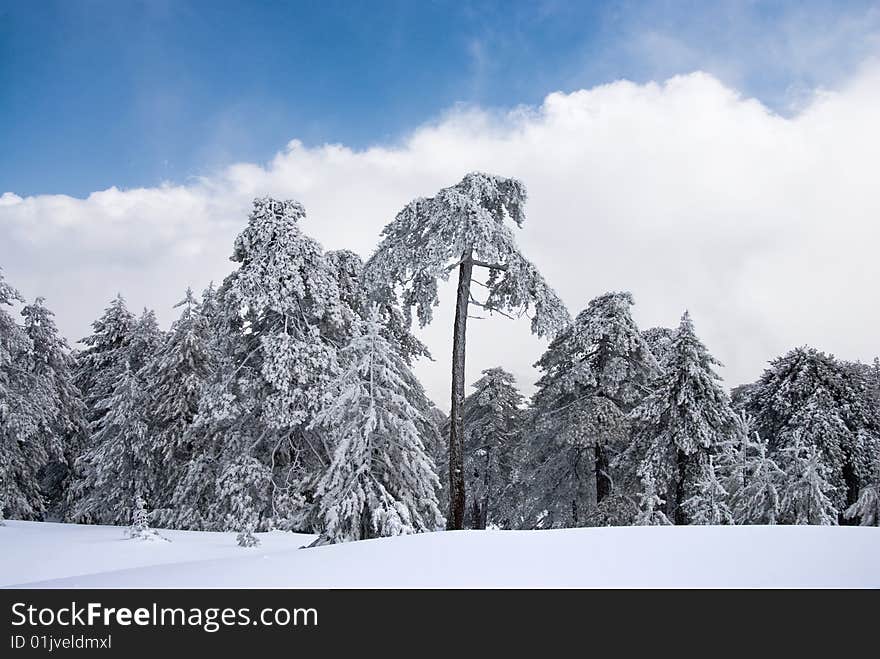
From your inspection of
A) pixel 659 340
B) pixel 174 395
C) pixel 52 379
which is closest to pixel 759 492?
pixel 659 340

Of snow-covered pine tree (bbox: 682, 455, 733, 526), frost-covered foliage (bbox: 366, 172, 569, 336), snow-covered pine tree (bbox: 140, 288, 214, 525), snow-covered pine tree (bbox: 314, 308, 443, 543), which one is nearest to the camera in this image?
snow-covered pine tree (bbox: 314, 308, 443, 543)

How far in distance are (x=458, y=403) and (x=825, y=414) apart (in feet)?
58.9

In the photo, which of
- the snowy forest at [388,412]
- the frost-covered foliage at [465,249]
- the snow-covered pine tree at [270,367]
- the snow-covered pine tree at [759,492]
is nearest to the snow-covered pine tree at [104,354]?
the snowy forest at [388,412]

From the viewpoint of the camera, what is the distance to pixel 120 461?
25.7m

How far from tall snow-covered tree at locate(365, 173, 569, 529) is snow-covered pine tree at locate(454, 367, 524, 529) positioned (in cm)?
1736

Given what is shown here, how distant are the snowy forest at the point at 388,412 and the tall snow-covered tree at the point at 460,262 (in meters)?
0.05

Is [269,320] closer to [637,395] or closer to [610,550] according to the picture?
[637,395]

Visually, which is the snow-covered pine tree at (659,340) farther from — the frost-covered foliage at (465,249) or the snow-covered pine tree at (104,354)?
the snow-covered pine tree at (104,354)

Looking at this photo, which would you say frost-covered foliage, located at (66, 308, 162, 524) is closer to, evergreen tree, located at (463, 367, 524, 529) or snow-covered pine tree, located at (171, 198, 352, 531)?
snow-covered pine tree, located at (171, 198, 352, 531)

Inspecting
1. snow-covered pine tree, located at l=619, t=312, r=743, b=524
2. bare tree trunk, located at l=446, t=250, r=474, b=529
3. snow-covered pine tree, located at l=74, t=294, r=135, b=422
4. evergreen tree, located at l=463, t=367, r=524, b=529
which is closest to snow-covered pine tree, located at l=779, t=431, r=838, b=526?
snow-covered pine tree, located at l=619, t=312, r=743, b=524

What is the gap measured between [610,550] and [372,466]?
7305 millimetres

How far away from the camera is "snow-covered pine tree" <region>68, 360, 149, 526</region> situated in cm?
2550

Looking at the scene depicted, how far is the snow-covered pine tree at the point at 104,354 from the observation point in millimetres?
30797

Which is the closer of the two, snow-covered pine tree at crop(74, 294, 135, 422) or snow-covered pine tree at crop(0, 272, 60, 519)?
snow-covered pine tree at crop(0, 272, 60, 519)
